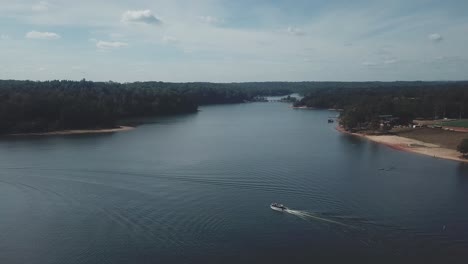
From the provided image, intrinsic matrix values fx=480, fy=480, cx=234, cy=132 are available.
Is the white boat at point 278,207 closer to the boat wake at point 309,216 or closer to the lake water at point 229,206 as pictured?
the boat wake at point 309,216

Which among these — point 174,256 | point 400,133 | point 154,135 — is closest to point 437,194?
point 174,256

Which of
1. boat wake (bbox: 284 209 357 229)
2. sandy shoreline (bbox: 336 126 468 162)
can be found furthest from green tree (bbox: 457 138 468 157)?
boat wake (bbox: 284 209 357 229)

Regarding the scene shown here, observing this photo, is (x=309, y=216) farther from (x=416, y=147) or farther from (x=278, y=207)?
(x=416, y=147)

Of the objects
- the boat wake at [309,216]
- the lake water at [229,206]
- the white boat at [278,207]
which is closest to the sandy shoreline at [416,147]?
the lake water at [229,206]

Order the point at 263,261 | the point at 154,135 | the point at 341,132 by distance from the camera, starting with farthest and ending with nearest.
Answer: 1. the point at 341,132
2. the point at 154,135
3. the point at 263,261

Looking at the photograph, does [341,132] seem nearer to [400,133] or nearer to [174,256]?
[400,133]

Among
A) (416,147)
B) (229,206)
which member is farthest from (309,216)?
(416,147)
